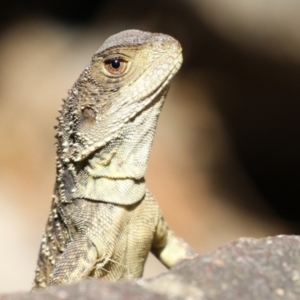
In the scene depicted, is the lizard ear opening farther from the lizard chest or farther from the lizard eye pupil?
the lizard chest

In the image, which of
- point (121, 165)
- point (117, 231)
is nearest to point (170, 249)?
point (117, 231)

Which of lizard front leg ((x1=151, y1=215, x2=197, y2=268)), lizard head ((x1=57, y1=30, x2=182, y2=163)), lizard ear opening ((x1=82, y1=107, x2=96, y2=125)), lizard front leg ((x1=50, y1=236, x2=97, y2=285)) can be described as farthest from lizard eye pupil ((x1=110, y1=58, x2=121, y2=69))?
lizard front leg ((x1=151, y1=215, x2=197, y2=268))

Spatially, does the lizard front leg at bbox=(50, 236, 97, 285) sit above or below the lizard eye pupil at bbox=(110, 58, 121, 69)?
below

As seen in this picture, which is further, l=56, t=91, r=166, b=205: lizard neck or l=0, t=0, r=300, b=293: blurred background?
l=0, t=0, r=300, b=293: blurred background

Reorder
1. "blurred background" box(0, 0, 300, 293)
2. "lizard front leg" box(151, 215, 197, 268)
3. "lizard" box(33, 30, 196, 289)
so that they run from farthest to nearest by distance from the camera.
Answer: "blurred background" box(0, 0, 300, 293), "lizard front leg" box(151, 215, 197, 268), "lizard" box(33, 30, 196, 289)

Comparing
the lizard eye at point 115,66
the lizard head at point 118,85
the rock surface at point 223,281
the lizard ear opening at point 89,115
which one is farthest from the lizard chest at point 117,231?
the rock surface at point 223,281

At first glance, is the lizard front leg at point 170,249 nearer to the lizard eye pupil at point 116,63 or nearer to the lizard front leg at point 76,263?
the lizard front leg at point 76,263

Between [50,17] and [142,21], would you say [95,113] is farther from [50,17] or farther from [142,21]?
[50,17]

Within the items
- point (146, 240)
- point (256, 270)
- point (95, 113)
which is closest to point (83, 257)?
point (146, 240)

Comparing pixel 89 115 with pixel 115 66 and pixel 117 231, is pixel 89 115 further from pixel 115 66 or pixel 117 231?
pixel 117 231
